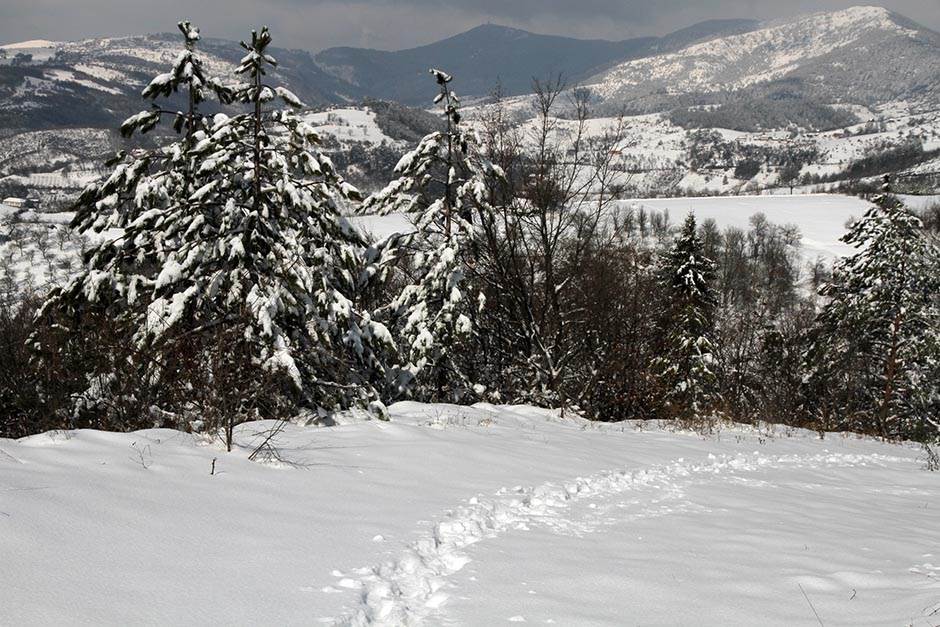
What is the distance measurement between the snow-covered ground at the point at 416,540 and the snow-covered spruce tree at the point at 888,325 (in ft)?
60.1

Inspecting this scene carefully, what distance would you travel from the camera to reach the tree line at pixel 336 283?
8.15 metres

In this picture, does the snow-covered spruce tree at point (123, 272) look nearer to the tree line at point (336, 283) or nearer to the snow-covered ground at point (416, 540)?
the tree line at point (336, 283)

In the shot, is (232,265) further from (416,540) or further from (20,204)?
(20,204)

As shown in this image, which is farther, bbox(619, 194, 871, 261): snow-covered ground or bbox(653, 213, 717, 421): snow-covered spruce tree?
bbox(619, 194, 871, 261): snow-covered ground

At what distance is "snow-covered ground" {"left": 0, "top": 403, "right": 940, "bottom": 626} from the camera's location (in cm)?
319

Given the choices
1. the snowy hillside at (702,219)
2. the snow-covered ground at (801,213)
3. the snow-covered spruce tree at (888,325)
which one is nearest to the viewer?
the snow-covered spruce tree at (888,325)

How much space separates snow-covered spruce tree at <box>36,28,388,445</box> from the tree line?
39 mm

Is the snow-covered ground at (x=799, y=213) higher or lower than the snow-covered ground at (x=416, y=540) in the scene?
higher

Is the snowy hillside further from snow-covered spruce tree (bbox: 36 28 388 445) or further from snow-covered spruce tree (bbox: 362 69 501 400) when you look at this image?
snow-covered spruce tree (bbox: 36 28 388 445)

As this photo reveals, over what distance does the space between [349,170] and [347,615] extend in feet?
577

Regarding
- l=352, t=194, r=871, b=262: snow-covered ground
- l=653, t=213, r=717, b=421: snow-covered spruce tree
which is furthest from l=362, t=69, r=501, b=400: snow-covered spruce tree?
l=352, t=194, r=871, b=262: snow-covered ground

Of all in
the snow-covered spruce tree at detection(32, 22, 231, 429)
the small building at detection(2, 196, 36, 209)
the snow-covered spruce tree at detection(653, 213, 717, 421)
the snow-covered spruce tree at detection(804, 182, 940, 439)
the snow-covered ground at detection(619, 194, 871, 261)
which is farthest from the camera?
the small building at detection(2, 196, 36, 209)

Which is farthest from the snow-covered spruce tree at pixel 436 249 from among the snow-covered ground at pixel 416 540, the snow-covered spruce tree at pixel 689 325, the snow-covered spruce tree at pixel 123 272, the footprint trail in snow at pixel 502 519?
the snow-covered spruce tree at pixel 689 325

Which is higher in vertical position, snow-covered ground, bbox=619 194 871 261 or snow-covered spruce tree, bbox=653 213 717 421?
snow-covered ground, bbox=619 194 871 261
